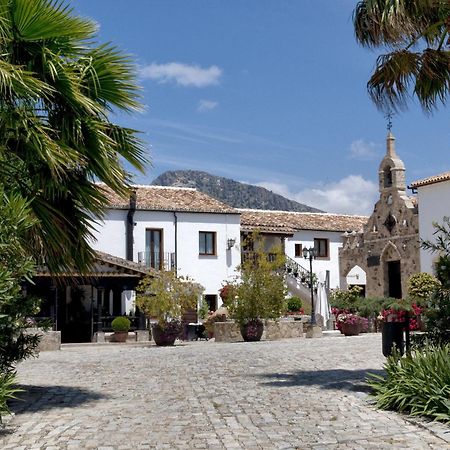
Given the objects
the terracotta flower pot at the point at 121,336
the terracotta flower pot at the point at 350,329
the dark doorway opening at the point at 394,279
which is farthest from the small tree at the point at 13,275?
the dark doorway opening at the point at 394,279

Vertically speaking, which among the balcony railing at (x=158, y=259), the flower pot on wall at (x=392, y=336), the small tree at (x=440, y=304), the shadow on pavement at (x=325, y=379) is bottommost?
the shadow on pavement at (x=325, y=379)

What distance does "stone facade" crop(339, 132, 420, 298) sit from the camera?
3491 centimetres

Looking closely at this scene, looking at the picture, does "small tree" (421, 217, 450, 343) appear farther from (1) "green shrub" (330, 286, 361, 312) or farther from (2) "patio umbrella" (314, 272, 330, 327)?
(1) "green shrub" (330, 286, 361, 312)

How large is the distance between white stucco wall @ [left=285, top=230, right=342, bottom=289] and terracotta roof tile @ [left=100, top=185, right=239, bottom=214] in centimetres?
641

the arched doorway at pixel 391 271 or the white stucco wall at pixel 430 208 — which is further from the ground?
the white stucco wall at pixel 430 208

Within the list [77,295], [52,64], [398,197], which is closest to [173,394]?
[52,64]

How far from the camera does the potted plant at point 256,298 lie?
21422 mm

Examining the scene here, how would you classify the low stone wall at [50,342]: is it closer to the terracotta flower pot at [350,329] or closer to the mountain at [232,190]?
the terracotta flower pot at [350,329]

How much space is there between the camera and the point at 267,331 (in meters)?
23.4

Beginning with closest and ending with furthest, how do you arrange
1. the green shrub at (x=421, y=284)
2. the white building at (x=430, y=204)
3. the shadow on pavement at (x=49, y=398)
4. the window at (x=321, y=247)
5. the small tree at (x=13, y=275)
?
1. the small tree at (x=13, y=275)
2. the shadow on pavement at (x=49, y=398)
3. the green shrub at (x=421, y=284)
4. the white building at (x=430, y=204)
5. the window at (x=321, y=247)

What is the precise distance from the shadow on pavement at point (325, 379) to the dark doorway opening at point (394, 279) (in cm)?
2462

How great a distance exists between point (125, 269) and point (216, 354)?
1130 centimetres

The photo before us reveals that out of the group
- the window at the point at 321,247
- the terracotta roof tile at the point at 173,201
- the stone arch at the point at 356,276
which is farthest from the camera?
the window at the point at 321,247

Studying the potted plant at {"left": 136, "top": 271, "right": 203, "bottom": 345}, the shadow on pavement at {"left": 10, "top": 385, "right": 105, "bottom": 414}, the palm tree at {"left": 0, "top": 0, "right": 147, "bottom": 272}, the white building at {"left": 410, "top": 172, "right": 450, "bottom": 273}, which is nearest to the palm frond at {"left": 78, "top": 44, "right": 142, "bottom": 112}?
the palm tree at {"left": 0, "top": 0, "right": 147, "bottom": 272}
